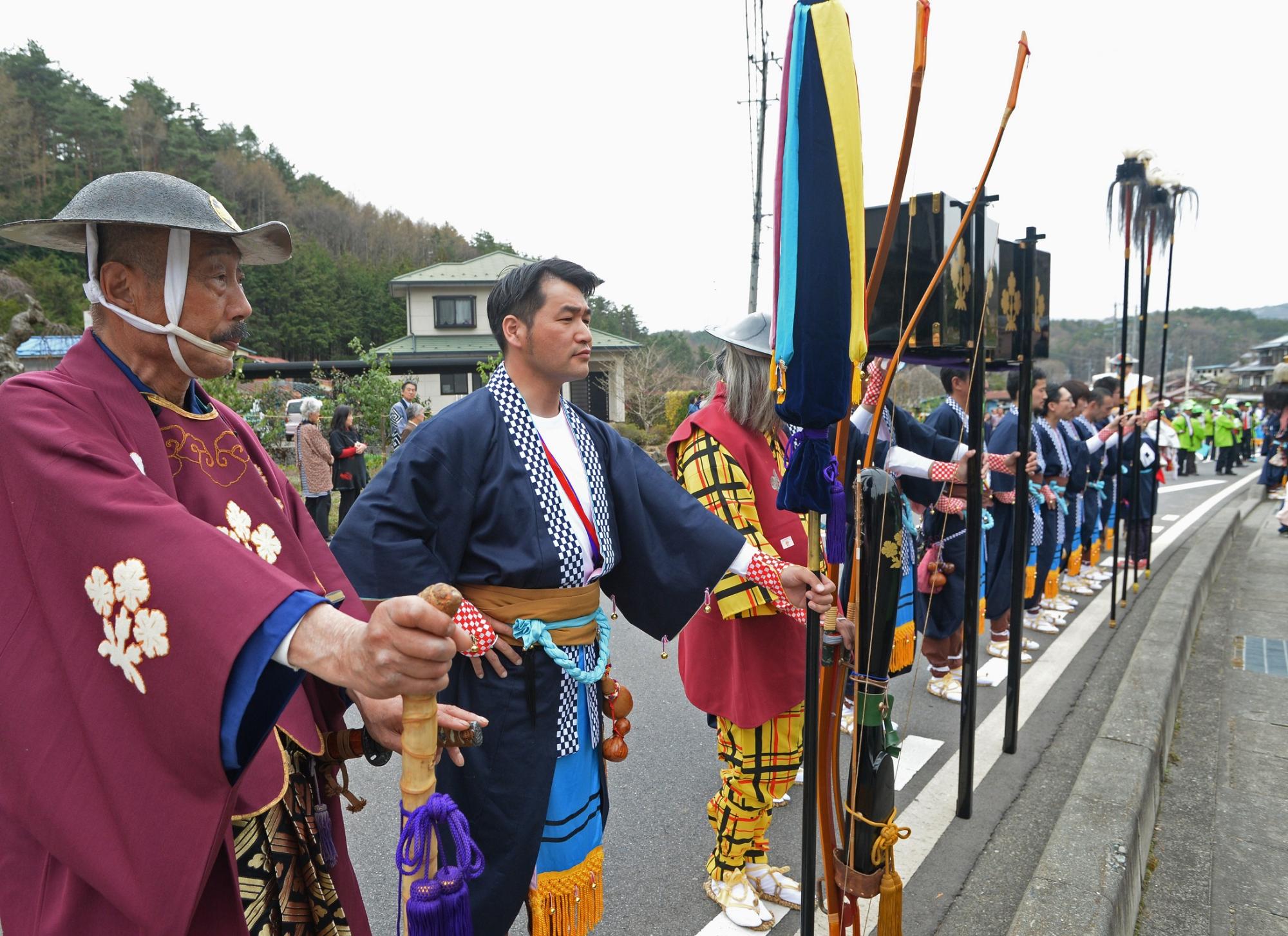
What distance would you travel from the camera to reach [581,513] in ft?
6.98

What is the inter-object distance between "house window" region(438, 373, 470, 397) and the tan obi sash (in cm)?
2839

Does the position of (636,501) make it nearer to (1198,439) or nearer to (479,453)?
(479,453)

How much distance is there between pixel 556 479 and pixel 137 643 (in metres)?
1.12

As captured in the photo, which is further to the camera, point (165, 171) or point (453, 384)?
point (165, 171)

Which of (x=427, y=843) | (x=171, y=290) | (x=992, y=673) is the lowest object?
(x=992, y=673)

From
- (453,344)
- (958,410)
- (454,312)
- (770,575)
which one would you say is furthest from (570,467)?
(454,312)

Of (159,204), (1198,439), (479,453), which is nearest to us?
(159,204)

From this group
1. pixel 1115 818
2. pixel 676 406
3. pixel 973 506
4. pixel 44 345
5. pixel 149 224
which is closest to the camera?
pixel 149 224

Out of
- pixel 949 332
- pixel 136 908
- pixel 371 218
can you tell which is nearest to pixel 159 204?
pixel 136 908

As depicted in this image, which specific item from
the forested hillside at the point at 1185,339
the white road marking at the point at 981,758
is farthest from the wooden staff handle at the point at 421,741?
the forested hillside at the point at 1185,339

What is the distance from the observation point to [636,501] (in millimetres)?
2326

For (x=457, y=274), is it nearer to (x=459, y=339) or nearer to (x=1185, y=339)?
(x=459, y=339)

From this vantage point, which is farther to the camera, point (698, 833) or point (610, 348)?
point (610, 348)

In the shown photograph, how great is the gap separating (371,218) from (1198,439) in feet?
185
